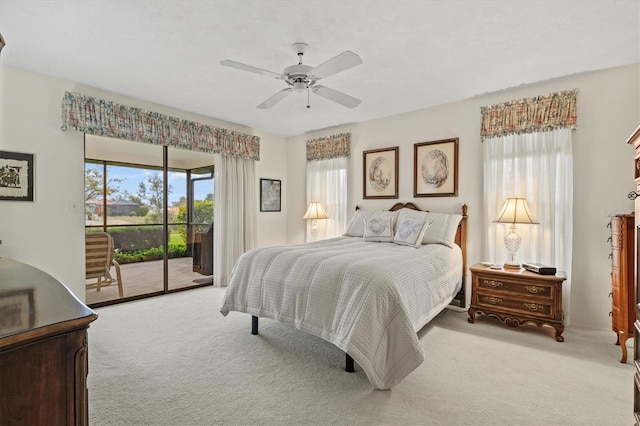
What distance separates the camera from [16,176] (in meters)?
3.21

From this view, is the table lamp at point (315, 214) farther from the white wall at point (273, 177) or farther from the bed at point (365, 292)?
the bed at point (365, 292)

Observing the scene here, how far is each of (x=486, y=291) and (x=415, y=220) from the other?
1073 millimetres

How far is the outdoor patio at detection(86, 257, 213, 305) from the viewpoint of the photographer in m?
4.11

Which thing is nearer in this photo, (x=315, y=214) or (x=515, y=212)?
(x=515, y=212)

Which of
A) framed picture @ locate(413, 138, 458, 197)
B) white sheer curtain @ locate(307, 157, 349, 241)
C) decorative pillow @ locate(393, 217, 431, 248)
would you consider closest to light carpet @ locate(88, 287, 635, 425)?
decorative pillow @ locate(393, 217, 431, 248)

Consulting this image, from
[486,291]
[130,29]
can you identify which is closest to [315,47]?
[130,29]

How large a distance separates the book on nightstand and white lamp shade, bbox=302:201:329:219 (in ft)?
9.75

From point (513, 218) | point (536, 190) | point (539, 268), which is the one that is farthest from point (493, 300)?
point (536, 190)

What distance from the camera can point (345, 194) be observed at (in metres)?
5.27

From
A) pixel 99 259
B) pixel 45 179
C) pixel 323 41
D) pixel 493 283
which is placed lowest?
pixel 493 283

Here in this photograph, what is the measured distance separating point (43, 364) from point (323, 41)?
2.68 meters

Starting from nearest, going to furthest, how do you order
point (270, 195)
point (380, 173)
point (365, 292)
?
point (365, 292) → point (380, 173) → point (270, 195)

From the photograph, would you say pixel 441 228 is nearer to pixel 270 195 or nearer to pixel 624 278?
pixel 624 278


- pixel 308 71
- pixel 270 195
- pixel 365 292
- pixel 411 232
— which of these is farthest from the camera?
pixel 270 195
